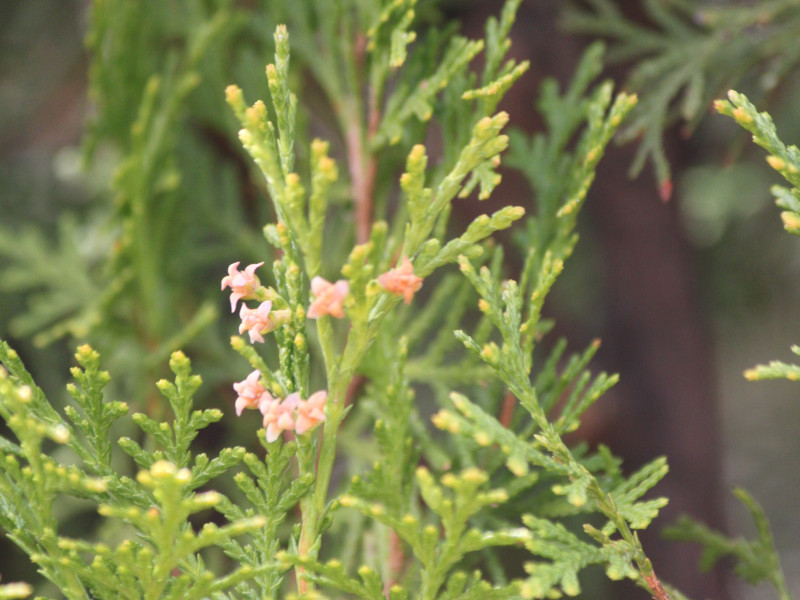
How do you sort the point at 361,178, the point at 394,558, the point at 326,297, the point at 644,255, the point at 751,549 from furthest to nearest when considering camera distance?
the point at 644,255, the point at 361,178, the point at 394,558, the point at 751,549, the point at 326,297

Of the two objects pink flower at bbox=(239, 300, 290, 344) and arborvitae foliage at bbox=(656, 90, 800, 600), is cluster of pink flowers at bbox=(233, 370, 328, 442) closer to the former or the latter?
pink flower at bbox=(239, 300, 290, 344)

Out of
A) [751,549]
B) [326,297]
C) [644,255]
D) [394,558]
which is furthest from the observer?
[644,255]

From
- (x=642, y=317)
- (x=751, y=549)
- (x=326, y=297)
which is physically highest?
(x=642, y=317)

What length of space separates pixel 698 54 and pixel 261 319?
0.96 meters

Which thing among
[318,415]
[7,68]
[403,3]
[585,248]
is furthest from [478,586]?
[7,68]

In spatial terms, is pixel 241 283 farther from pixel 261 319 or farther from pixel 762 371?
pixel 762 371

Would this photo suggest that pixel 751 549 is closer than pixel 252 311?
No

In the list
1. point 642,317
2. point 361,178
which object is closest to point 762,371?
point 361,178

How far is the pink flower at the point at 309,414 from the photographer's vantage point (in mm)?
639

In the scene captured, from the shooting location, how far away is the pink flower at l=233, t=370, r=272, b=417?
673 mm

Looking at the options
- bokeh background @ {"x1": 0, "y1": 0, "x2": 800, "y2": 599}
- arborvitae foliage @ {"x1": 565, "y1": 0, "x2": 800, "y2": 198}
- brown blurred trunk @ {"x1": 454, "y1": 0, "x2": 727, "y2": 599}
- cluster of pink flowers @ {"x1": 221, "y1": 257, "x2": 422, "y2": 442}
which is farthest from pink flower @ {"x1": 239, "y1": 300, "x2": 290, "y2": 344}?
brown blurred trunk @ {"x1": 454, "y1": 0, "x2": 727, "y2": 599}

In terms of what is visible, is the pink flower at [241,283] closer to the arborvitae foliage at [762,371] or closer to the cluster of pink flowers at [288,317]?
the cluster of pink flowers at [288,317]

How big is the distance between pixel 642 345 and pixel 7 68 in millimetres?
1865

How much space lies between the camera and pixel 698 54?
126 cm
